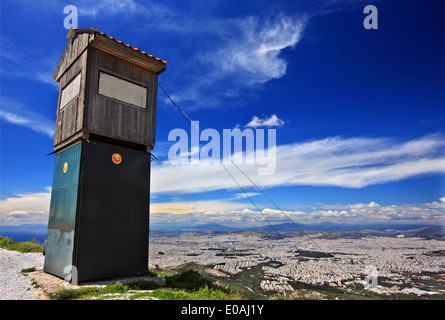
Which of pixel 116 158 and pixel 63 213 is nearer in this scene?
pixel 63 213

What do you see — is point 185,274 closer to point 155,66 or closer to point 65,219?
point 65,219

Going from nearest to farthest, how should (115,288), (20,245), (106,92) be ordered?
(115,288), (106,92), (20,245)

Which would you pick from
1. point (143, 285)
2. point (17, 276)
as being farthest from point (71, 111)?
point (143, 285)

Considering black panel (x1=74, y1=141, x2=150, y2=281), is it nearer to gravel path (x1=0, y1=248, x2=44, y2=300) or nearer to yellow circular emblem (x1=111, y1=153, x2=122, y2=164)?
yellow circular emblem (x1=111, y1=153, x2=122, y2=164)

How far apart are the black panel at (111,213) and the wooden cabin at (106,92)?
84 cm

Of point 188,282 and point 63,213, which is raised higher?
point 63,213

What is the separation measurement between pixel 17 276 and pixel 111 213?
16.2 feet

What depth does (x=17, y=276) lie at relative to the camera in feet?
35.0

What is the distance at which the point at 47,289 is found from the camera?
858 centimetres

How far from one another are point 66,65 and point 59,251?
8933mm

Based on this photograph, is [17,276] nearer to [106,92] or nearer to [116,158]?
[116,158]

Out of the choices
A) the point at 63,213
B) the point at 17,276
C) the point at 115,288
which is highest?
the point at 63,213

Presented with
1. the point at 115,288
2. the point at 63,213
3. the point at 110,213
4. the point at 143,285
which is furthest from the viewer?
the point at 63,213
